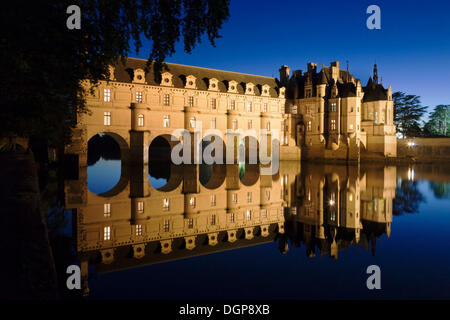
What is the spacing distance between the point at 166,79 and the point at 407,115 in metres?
50.3

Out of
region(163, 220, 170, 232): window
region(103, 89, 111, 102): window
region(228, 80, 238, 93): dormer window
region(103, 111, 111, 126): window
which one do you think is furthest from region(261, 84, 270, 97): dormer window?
region(163, 220, 170, 232): window

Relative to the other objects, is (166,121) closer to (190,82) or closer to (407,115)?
(190,82)

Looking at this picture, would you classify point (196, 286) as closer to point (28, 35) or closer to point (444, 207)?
point (28, 35)

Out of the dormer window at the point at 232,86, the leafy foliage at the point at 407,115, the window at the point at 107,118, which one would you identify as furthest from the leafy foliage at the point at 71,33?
the leafy foliage at the point at 407,115

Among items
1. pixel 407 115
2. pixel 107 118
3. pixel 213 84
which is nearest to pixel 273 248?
pixel 107 118

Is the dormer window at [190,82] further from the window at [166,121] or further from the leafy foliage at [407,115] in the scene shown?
the leafy foliage at [407,115]

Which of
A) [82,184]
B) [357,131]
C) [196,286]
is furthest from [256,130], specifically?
[196,286]

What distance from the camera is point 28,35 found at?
6.83 meters

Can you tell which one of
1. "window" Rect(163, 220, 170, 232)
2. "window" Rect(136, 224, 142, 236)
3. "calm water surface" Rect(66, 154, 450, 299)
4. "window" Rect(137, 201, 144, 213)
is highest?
"window" Rect(137, 201, 144, 213)

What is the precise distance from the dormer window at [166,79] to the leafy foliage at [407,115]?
48225 mm

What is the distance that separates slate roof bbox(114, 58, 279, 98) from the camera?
107ft

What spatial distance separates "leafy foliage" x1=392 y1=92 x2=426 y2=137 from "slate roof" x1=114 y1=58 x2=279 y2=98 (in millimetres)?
29569

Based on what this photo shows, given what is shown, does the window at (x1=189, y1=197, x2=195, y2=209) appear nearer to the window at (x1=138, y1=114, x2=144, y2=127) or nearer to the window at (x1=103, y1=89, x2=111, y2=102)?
the window at (x1=138, y1=114, x2=144, y2=127)
